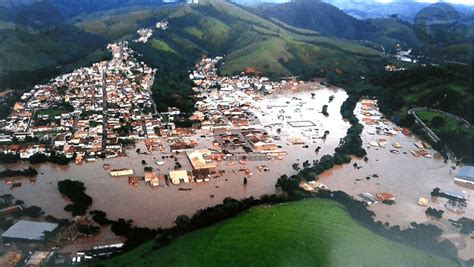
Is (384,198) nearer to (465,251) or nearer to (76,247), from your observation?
(465,251)

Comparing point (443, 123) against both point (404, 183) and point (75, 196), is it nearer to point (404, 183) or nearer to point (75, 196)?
point (404, 183)

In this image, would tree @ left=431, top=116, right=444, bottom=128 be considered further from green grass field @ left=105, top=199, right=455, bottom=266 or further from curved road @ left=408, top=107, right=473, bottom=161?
green grass field @ left=105, top=199, right=455, bottom=266

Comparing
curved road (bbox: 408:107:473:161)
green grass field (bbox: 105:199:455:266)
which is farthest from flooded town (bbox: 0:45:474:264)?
green grass field (bbox: 105:199:455:266)

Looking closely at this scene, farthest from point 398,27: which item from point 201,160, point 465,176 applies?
point 201,160

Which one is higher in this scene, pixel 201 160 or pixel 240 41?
pixel 240 41

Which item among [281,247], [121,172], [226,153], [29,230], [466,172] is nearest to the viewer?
[281,247]
